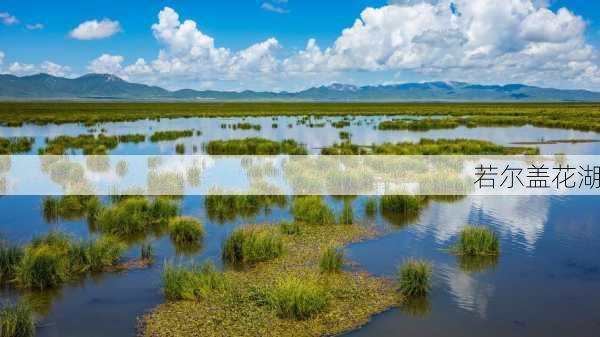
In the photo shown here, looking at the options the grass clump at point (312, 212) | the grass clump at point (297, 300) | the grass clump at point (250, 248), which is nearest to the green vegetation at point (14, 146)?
the grass clump at point (312, 212)

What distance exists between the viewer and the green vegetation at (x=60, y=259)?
11359 millimetres

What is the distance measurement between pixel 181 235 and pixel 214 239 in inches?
36.6

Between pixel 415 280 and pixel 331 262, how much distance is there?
6.81 feet

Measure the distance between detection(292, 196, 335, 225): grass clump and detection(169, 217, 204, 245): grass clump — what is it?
10.9ft

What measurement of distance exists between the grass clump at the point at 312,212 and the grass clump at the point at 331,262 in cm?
402

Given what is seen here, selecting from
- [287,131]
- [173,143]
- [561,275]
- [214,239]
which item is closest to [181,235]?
[214,239]

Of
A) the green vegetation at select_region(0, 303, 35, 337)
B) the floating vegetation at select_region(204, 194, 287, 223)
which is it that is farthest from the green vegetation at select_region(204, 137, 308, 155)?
the green vegetation at select_region(0, 303, 35, 337)

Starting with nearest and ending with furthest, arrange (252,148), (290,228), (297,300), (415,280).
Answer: (297,300) → (415,280) → (290,228) → (252,148)

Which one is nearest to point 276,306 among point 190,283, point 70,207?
point 190,283

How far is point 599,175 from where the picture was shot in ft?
83.3

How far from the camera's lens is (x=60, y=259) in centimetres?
1186

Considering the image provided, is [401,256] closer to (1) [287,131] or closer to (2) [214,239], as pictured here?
(2) [214,239]

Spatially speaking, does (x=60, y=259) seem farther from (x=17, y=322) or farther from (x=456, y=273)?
(x=456, y=273)

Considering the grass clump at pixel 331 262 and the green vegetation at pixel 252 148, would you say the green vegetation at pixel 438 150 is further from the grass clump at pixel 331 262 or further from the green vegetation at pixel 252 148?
the grass clump at pixel 331 262
